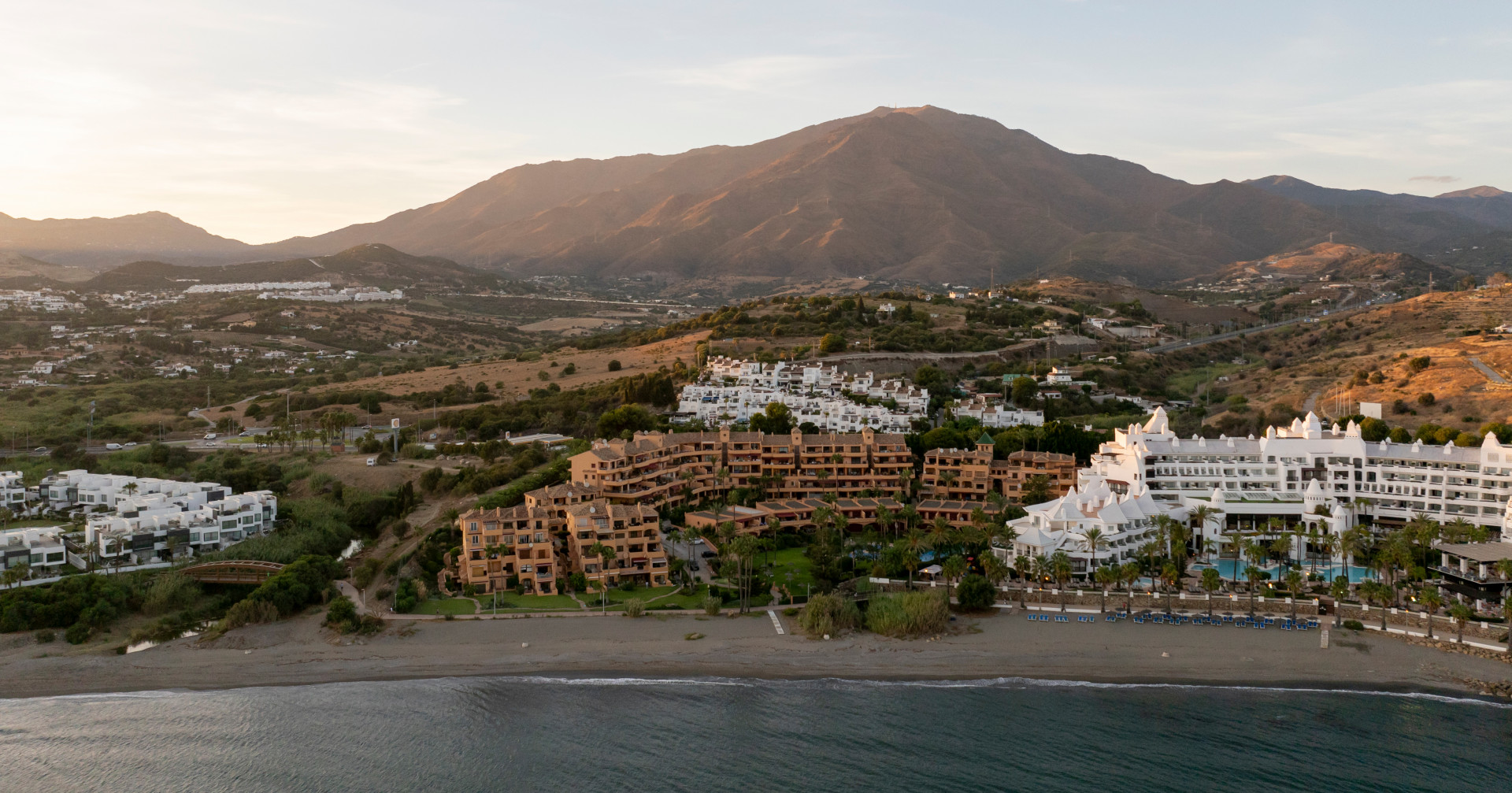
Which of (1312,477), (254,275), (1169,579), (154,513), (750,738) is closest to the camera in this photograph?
(750,738)

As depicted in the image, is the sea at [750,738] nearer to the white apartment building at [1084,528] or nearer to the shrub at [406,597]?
the shrub at [406,597]

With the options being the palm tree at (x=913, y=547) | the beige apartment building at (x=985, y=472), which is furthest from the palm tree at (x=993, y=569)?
the beige apartment building at (x=985, y=472)

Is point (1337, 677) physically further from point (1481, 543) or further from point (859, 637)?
point (859, 637)

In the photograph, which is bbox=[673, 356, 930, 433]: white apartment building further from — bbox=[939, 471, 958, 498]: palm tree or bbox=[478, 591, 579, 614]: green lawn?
bbox=[478, 591, 579, 614]: green lawn

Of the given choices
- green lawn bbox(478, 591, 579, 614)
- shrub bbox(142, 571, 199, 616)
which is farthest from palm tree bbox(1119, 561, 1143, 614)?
shrub bbox(142, 571, 199, 616)

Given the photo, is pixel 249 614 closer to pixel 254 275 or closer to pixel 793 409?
pixel 793 409

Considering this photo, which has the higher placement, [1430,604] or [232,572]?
[1430,604]

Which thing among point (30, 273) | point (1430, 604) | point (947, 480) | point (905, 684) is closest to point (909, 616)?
point (905, 684)
